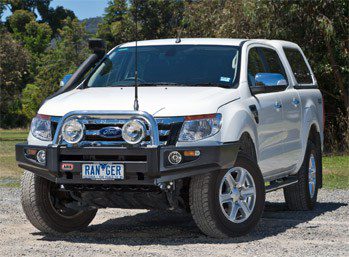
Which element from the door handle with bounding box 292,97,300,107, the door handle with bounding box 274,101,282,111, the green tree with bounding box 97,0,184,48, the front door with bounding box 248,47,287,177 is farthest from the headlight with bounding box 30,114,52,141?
the green tree with bounding box 97,0,184,48

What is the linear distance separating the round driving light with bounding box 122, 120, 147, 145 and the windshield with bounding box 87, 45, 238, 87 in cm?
126

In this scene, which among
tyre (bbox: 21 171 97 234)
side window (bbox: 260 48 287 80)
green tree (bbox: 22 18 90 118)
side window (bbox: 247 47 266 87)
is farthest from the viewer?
green tree (bbox: 22 18 90 118)

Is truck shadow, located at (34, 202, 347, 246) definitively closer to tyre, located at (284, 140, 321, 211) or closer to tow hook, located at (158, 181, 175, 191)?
tyre, located at (284, 140, 321, 211)

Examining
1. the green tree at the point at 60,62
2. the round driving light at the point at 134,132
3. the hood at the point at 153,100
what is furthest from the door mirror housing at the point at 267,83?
the green tree at the point at 60,62

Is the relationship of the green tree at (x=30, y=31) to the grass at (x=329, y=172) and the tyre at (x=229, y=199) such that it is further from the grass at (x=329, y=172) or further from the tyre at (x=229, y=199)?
the tyre at (x=229, y=199)

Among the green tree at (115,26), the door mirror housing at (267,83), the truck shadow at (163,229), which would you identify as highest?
the green tree at (115,26)

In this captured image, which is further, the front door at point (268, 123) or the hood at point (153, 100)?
the front door at point (268, 123)

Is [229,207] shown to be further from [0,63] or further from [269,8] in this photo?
[0,63]

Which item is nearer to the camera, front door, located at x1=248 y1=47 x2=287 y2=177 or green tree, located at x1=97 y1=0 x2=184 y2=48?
front door, located at x1=248 y1=47 x2=287 y2=177

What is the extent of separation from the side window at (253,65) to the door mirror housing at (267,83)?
3.2 inches

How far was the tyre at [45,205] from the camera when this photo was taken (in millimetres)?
8711

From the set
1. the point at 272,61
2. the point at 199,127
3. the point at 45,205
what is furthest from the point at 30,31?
the point at 199,127

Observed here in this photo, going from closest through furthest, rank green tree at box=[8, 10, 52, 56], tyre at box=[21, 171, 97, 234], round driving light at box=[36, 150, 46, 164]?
round driving light at box=[36, 150, 46, 164] < tyre at box=[21, 171, 97, 234] < green tree at box=[8, 10, 52, 56]

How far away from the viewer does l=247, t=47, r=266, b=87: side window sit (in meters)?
9.49
